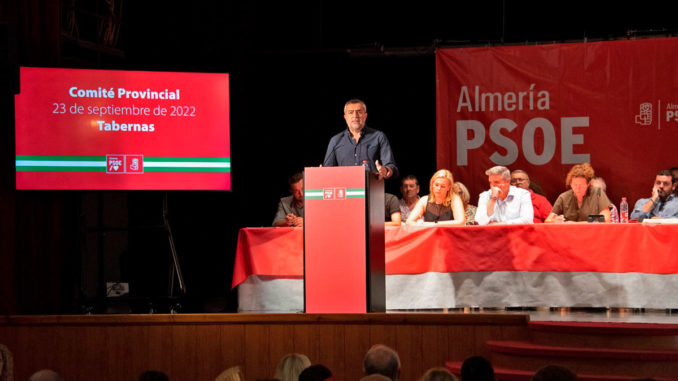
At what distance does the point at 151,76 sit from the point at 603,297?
3389mm

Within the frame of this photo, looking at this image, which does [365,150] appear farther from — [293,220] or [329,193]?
[293,220]

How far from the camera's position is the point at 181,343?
4.99m

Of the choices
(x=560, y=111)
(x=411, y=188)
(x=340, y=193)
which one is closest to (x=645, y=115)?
(x=560, y=111)

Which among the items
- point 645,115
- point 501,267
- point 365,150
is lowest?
point 501,267

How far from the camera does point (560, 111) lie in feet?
25.8

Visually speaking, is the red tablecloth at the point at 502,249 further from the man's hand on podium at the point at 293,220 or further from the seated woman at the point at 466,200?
the seated woman at the point at 466,200

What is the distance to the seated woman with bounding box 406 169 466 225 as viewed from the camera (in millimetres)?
6004

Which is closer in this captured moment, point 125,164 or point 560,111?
point 125,164

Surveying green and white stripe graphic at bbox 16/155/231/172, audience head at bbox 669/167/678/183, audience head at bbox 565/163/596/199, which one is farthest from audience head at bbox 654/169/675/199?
green and white stripe graphic at bbox 16/155/231/172

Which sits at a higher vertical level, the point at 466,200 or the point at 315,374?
the point at 466,200

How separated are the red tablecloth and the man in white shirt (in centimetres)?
37

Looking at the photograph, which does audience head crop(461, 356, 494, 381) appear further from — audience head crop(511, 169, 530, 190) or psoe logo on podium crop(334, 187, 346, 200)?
audience head crop(511, 169, 530, 190)

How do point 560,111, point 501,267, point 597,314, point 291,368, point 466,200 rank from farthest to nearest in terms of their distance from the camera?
point 560,111 → point 466,200 → point 501,267 → point 597,314 → point 291,368

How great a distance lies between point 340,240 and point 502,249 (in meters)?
1.30
